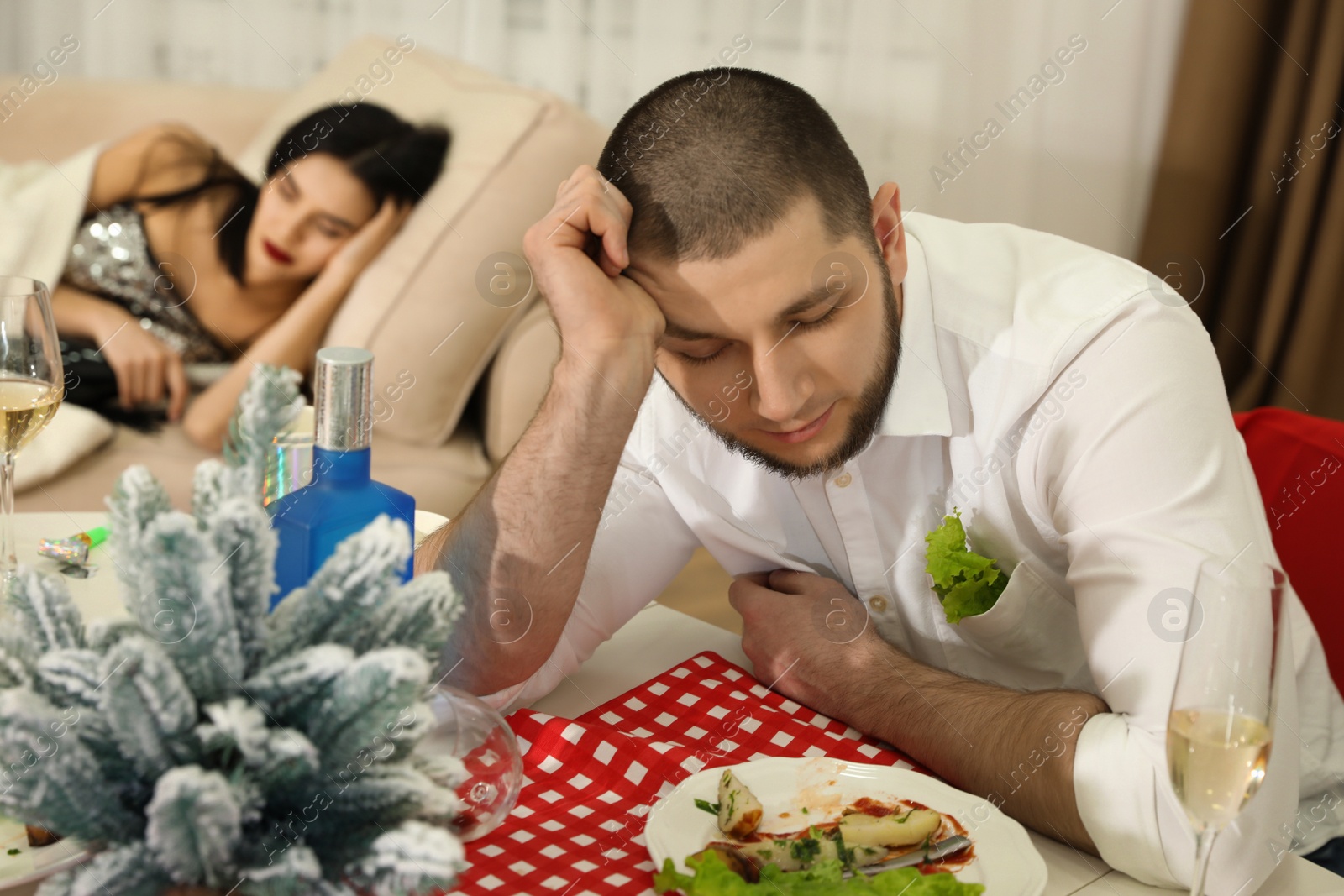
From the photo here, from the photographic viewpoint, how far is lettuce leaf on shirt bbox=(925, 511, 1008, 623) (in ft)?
3.74

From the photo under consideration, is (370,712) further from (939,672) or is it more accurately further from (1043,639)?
(1043,639)

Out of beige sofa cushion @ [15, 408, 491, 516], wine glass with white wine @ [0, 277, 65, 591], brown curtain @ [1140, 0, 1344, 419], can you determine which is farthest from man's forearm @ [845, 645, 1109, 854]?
brown curtain @ [1140, 0, 1344, 419]

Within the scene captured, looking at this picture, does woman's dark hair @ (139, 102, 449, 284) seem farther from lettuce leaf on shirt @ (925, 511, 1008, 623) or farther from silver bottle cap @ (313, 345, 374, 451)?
silver bottle cap @ (313, 345, 374, 451)

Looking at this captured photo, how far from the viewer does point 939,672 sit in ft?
3.47

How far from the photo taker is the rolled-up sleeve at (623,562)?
→ 1.07m

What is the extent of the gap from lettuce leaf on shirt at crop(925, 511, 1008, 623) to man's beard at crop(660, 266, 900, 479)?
0.38 ft

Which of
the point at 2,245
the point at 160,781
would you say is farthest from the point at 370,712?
the point at 2,245

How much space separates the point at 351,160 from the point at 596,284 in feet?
4.91

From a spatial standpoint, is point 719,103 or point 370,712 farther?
point 719,103

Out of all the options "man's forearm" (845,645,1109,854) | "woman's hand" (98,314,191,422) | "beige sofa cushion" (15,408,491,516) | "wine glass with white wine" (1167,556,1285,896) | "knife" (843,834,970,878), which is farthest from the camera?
"woman's hand" (98,314,191,422)

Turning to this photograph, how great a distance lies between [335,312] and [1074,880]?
1.88m

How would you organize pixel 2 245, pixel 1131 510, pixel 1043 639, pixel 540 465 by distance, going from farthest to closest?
1. pixel 2 245
2. pixel 1043 639
3. pixel 540 465
4. pixel 1131 510

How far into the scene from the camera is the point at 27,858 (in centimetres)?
68

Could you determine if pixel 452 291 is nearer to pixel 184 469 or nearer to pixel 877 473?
pixel 184 469
